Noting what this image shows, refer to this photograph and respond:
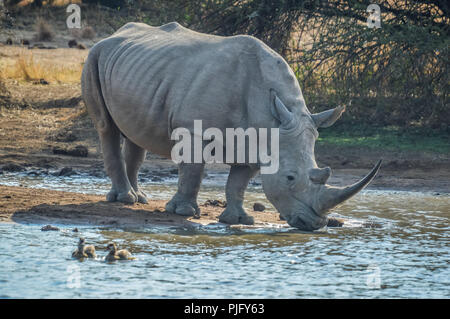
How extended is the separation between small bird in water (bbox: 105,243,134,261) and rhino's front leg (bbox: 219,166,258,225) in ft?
5.78

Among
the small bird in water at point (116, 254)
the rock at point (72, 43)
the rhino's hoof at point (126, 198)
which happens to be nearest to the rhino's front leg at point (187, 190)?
the rhino's hoof at point (126, 198)

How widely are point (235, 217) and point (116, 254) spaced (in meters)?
→ 1.91

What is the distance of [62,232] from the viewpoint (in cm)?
789

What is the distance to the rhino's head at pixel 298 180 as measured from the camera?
768 cm

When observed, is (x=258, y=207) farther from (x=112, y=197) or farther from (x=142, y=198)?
(x=112, y=197)

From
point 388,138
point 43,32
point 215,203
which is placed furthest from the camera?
point 43,32

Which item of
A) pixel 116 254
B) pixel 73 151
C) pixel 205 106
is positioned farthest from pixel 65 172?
pixel 116 254

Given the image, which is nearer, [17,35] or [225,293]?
[225,293]

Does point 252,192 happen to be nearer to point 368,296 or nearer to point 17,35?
point 368,296

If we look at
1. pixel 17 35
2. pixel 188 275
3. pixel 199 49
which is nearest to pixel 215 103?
pixel 199 49

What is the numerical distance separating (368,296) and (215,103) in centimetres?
270

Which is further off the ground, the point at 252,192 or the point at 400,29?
the point at 400,29

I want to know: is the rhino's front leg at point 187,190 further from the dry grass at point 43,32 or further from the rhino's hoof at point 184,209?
the dry grass at point 43,32

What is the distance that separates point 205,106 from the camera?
822cm
